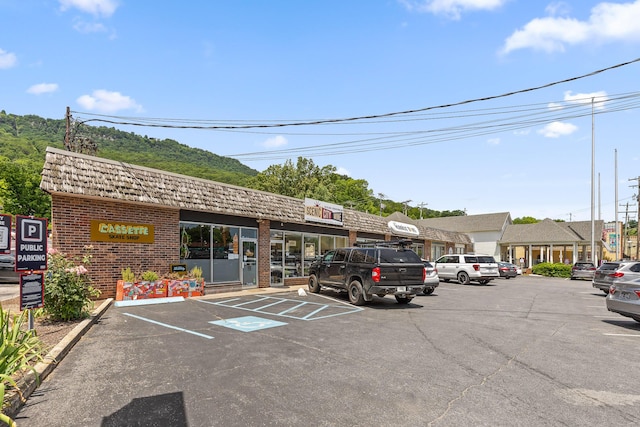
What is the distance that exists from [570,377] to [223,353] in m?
5.47

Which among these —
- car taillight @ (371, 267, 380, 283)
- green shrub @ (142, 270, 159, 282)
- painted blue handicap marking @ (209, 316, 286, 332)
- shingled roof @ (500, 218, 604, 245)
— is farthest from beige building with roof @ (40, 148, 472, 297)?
shingled roof @ (500, 218, 604, 245)

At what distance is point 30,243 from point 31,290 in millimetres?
860

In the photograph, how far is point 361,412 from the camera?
14.5 ft

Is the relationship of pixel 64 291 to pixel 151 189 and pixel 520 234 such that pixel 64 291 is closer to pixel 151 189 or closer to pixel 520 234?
pixel 151 189

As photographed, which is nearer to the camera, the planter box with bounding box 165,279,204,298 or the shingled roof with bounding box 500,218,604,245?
the planter box with bounding box 165,279,204,298

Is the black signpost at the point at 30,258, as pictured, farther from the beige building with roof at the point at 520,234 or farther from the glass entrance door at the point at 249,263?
the beige building with roof at the point at 520,234

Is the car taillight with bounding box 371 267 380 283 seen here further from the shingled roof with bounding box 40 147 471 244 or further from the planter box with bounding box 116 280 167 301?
the planter box with bounding box 116 280 167 301

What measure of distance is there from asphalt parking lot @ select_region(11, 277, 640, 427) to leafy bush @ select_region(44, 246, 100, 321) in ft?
→ 2.11

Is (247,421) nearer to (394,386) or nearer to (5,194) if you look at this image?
(394,386)

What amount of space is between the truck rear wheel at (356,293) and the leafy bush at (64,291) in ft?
25.6

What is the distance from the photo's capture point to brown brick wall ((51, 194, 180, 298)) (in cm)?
1166

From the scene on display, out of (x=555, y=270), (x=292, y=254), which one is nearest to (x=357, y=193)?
(x=555, y=270)

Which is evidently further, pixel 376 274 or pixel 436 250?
pixel 436 250

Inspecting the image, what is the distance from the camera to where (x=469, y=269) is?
24.6 metres
